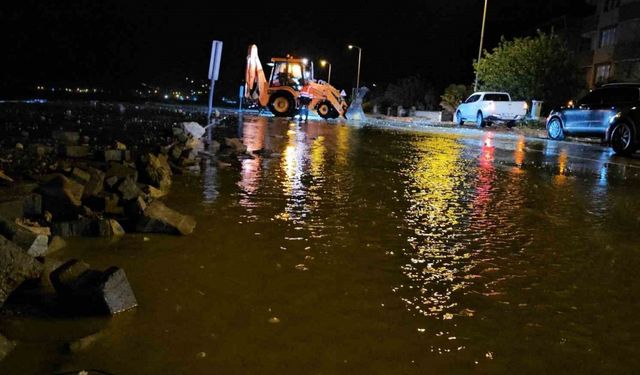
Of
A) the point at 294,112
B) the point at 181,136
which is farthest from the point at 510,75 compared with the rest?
the point at 181,136

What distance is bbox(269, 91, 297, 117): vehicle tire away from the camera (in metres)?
36.0

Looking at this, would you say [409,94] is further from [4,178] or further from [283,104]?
[4,178]

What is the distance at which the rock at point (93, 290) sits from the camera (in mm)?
3932

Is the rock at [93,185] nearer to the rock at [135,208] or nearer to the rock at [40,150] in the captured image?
the rock at [135,208]

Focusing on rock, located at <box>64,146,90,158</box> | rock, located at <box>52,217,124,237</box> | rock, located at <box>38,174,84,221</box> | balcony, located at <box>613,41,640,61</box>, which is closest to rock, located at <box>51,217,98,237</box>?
rock, located at <box>52,217,124,237</box>

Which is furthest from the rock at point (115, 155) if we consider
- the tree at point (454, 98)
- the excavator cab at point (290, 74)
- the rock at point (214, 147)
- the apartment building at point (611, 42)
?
the tree at point (454, 98)

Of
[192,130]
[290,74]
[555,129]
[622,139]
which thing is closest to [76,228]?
[192,130]

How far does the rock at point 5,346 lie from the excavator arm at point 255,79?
3330 centimetres

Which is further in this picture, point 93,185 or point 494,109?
point 494,109

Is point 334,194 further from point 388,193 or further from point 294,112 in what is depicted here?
point 294,112

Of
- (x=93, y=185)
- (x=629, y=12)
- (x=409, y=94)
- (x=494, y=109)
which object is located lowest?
(x=93, y=185)

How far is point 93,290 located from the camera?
3.93 metres

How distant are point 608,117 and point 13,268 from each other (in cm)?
2013

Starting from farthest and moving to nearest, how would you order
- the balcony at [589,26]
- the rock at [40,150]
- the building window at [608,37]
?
the balcony at [589,26] < the building window at [608,37] < the rock at [40,150]
